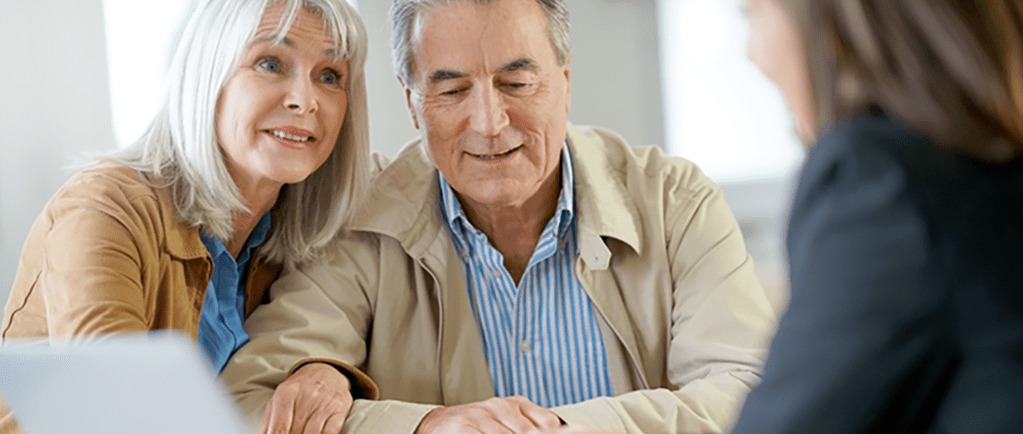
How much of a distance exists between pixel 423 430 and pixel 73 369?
0.78 meters

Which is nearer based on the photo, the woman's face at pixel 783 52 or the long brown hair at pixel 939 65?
the long brown hair at pixel 939 65

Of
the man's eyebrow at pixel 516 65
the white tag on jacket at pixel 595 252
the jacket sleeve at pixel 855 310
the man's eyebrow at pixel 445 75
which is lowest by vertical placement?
the white tag on jacket at pixel 595 252

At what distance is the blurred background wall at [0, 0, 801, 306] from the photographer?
323 cm

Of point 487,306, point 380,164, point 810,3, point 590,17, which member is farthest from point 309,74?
point 590,17

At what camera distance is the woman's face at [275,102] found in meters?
1.82

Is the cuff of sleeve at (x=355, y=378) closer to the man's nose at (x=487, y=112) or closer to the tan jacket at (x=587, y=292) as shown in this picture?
the tan jacket at (x=587, y=292)

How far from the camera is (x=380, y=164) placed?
2141 millimetres

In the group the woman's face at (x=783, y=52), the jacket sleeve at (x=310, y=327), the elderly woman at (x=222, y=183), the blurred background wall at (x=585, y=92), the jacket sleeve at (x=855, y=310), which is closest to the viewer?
the jacket sleeve at (x=855, y=310)

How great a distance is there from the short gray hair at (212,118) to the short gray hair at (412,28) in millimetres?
66

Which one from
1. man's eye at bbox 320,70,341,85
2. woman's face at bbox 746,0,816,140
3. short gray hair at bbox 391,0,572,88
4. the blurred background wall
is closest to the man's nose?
short gray hair at bbox 391,0,572,88

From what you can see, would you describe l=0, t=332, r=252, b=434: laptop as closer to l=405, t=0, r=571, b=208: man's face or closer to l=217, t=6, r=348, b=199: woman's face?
l=217, t=6, r=348, b=199: woman's face

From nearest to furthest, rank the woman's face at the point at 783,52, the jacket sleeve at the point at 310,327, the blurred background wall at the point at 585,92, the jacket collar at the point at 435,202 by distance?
the woman's face at the point at 783,52
the jacket sleeve at the point at 310,327
the jacket collar at the point at 435,202
the blurred background wall at the point at 585,92

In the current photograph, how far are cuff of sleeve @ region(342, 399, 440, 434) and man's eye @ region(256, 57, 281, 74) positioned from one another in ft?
1.94

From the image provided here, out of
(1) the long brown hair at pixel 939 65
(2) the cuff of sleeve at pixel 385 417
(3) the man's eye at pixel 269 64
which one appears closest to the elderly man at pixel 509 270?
(2) the cuff of sleeve at pixel 385 417
